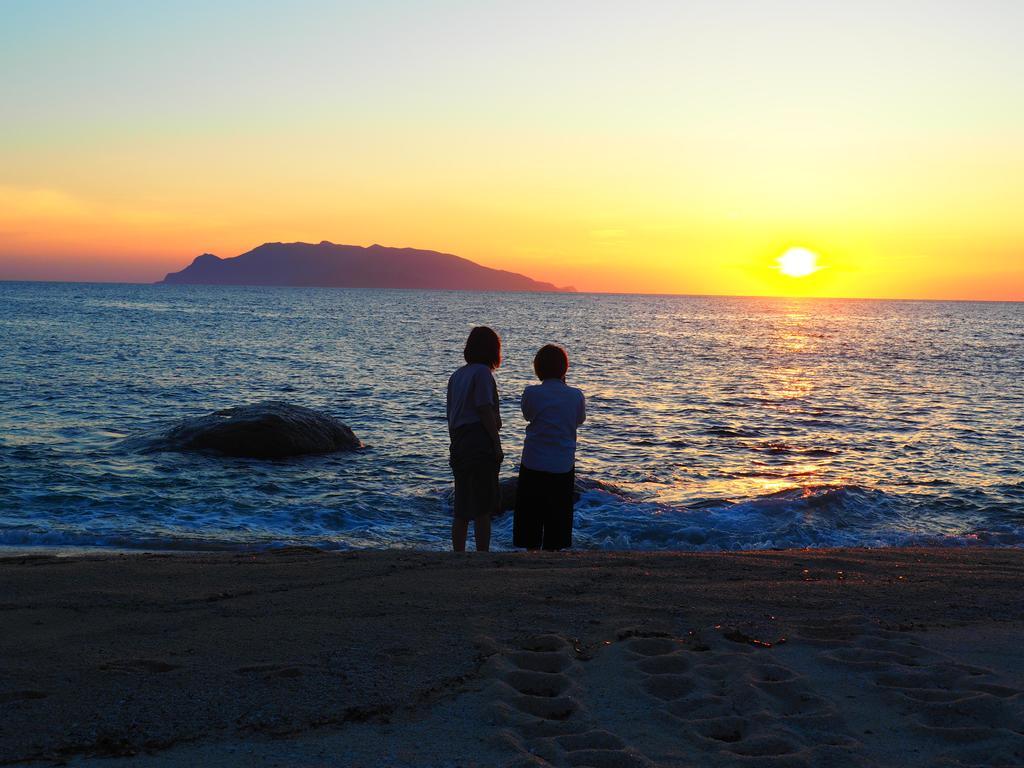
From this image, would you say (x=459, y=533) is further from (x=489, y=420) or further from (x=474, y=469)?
(x=489, y=420)

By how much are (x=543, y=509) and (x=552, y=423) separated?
2.56 ft

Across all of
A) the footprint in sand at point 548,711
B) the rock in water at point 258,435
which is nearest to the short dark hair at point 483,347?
Answer: the footprint in sand at point 548,711

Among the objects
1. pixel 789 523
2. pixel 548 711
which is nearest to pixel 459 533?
pixel 548 711

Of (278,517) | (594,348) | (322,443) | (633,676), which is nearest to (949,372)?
(594,348)

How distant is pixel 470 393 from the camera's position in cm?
720

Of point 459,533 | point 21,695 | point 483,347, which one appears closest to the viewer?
point 21,695

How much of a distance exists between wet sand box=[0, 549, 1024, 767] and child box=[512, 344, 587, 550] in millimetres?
615

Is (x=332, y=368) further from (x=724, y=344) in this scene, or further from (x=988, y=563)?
(x=724, y=344)

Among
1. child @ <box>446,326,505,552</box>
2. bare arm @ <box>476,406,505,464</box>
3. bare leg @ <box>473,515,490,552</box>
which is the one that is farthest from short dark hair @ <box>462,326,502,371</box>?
bare leg @ <box>473,515,490,552</box>

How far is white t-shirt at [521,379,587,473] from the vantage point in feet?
23.7

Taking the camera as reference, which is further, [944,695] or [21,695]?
[944,695]

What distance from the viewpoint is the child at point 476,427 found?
23.5 ft

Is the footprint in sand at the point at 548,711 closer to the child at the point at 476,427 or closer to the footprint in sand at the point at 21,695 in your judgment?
the footprint in sand at the point at 21,695

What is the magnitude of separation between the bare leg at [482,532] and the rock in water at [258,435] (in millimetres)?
8150
